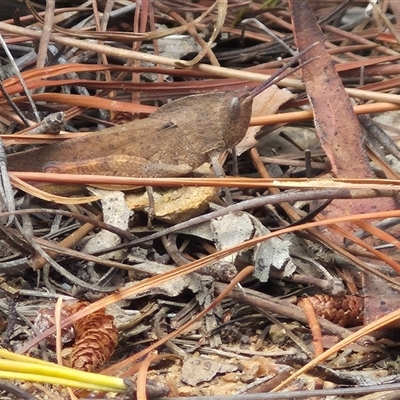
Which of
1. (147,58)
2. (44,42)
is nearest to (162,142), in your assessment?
(147,58)

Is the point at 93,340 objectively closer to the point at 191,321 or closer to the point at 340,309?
the point at 191,321

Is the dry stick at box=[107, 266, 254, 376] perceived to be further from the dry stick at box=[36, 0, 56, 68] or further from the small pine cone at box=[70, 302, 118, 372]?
the dry stick at box=[36, 0, 56, 68]

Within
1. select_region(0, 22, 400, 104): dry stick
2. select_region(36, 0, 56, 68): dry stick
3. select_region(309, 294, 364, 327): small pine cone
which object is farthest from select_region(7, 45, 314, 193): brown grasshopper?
select_region(309, 294, 364, 327): small pine cone

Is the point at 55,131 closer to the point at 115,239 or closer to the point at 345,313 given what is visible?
the point at 115,239

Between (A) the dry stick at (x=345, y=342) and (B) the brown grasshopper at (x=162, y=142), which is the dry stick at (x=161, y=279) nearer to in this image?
(A) the dry stick at (x=345, y=342)

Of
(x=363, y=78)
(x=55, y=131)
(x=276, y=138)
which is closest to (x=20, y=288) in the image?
(x=55, y=131)

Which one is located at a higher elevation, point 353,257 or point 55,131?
point 55,131

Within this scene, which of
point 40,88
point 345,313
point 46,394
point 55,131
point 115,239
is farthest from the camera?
point 40,88
